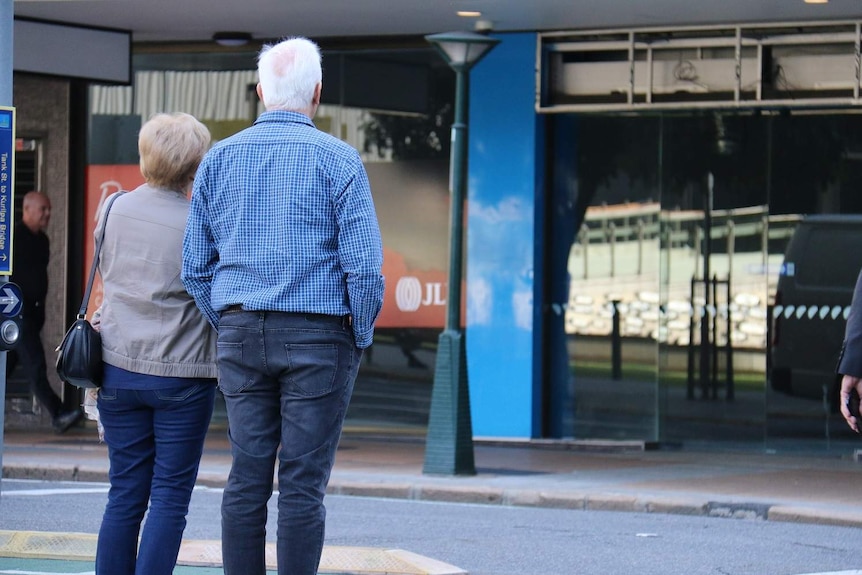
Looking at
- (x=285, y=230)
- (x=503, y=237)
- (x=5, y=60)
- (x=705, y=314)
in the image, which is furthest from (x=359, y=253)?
(x=705, y=314)

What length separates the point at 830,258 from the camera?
13195mm

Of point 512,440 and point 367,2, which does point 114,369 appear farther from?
point 512,440

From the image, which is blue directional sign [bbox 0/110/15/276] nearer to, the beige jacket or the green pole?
the beige jacket

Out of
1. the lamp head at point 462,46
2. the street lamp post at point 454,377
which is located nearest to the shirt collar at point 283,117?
the lamp head at point 462,46

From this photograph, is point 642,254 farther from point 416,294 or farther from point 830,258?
point 416,294

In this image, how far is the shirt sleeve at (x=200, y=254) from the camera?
482 cm

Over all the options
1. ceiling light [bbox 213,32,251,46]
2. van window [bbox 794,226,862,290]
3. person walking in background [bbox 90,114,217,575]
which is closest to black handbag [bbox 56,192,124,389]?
person walking in background [bbox 90,114,217,575]

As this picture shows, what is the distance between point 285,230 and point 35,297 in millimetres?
10021

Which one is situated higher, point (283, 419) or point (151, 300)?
point (151, 300)

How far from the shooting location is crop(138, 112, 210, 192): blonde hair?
5.10m

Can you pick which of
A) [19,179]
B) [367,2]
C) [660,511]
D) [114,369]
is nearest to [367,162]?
[367,2]

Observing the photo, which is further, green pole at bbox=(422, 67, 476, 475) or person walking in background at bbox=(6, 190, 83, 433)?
person walking in background at bbox=(6, 190, 83, 433)

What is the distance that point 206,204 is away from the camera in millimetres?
4812

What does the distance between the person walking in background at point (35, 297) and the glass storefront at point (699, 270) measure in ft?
15.7
